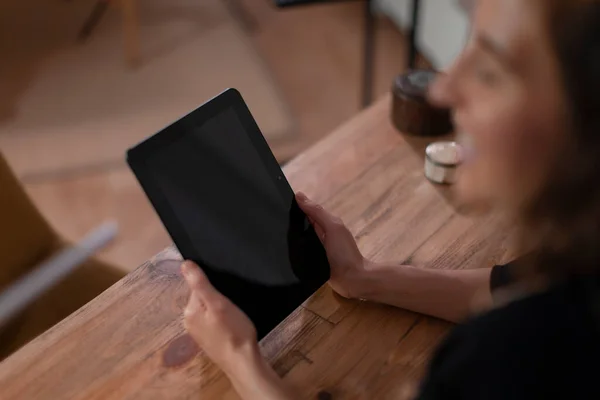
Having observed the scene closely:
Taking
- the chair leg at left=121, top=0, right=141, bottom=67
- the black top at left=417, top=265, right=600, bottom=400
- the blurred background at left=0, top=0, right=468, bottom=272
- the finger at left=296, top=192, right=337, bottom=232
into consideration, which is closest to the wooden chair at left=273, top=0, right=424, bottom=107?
the blurred background at left=0, top=0, right=468, bottom=272

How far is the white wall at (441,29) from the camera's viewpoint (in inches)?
93.3

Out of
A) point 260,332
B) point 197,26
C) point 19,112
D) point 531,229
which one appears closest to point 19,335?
point 260,332

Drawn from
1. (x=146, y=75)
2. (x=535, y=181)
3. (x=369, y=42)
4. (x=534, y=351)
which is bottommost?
(x=369, y=42)

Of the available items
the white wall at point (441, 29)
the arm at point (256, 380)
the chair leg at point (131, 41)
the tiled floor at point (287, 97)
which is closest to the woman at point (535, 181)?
the arm at point (256, 380)

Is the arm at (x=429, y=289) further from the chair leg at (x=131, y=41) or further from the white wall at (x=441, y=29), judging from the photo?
the chair leg at (x=131, y=41)

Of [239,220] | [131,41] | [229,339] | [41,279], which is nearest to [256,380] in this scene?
[229,339]

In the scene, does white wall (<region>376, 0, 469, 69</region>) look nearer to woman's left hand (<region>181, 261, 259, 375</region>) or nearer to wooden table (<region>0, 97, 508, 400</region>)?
wooden table (<region>0, 97, 508, 400</region>)

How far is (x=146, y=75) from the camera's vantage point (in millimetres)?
2701

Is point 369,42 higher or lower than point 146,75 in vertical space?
lower

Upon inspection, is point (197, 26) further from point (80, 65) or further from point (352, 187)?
point (352, 187)

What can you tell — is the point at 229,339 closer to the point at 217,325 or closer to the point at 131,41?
the point at 217,325

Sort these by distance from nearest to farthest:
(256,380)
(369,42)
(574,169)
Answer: (574,169), (256,380), (369,42)

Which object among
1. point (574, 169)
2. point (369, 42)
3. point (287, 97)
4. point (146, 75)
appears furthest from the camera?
point (146, 75)

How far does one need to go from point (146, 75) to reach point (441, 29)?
1.19 m
